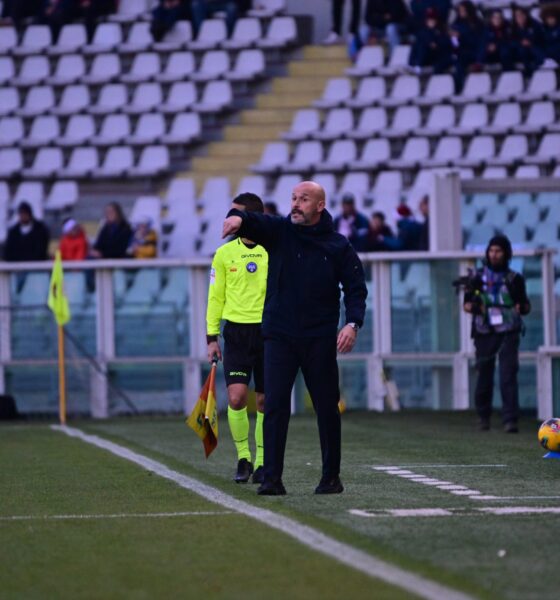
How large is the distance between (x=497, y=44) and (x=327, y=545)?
69.1ft

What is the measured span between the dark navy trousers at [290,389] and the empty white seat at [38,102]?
21810 millimetres

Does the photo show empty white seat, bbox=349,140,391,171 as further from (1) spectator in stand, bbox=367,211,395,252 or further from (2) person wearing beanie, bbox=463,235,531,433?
(2) person wearing beanie, bbox=463,235,531,433

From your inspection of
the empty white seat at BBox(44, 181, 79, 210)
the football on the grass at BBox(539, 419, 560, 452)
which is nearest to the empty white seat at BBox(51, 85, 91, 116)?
the empty white seat at BBox(44, 181, 79, 210)

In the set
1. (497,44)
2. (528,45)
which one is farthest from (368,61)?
(528,45)

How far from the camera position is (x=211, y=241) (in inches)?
1040

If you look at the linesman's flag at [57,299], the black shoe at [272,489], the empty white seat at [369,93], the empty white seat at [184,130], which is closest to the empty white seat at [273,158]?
the empty white seat at [369,93]

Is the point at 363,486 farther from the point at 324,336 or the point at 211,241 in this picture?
the point at 211,241

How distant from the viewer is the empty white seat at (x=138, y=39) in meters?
31.9

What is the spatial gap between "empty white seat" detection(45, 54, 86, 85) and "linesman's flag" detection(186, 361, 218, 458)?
20765mm

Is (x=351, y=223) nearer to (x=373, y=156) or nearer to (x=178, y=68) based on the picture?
(x=373, y=156)

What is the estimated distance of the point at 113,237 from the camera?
24438 mm

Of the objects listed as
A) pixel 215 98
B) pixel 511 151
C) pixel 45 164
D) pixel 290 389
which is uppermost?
pixel 215 98

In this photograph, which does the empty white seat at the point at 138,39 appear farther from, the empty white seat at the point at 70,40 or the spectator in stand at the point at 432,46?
the spectator in stand at the point at 432,46

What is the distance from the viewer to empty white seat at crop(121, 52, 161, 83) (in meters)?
31.3
